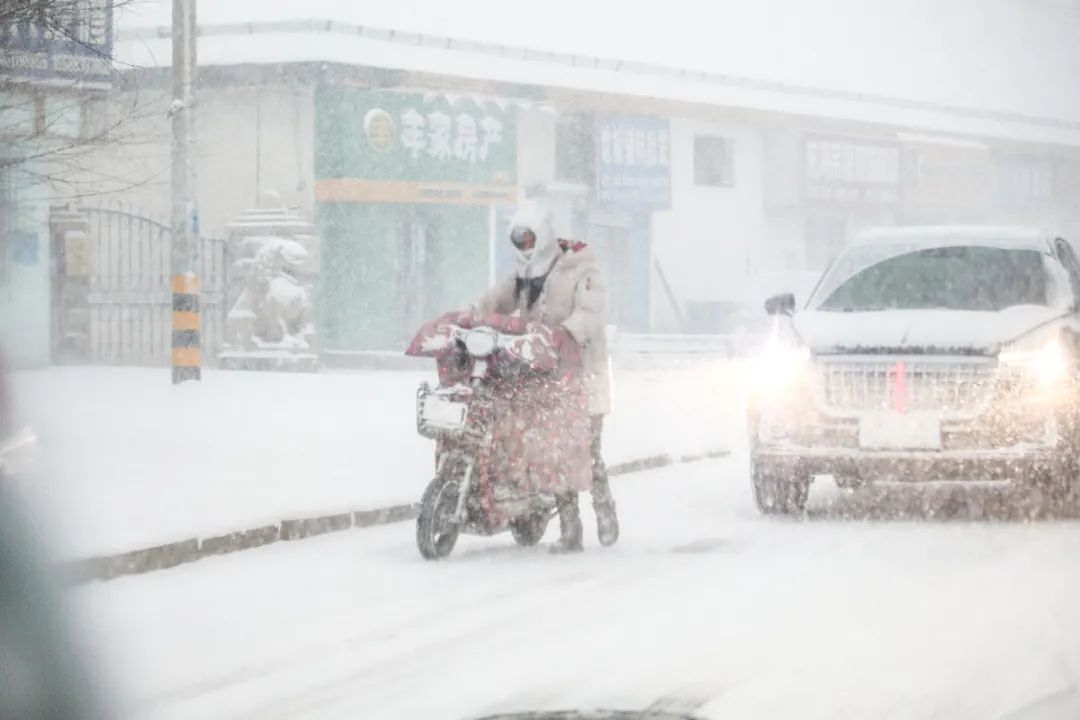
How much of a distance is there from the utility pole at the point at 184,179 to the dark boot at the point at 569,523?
9.33 meters

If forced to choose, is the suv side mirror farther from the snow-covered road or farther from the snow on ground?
the snow on ground

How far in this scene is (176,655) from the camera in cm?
619

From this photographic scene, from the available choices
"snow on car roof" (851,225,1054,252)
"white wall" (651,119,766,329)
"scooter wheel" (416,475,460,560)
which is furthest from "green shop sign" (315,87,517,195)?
"scooter wheel" (416,475,460,560)

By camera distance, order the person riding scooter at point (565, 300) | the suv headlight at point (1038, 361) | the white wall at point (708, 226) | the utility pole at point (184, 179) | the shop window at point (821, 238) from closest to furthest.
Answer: the person riding scooter at point (565, 300), the suv headlight at point (1038, 361), the utility pole at point (184, 179), the white wall at point (708, 226), the shop window at point (821, 238)

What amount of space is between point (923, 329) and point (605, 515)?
2315 millimetres

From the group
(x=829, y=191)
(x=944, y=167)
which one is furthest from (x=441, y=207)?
(x=944, y=167)

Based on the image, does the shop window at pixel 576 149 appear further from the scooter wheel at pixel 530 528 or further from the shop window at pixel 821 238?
the scooter wheel at pixel 530 528

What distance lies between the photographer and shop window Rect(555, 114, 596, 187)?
35.8m

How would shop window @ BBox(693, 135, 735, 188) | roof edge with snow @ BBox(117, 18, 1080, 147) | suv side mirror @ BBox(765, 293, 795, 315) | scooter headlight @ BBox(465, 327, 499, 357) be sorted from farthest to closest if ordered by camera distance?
shop window @ BBox(693, 135, 735, 188) → roof edge with snow @ BBox(117, 18, 1080, 147) → suv side mirror @ BBox(765, 293, 795, 315) → scooter headlight @ BBox(465, 327, 499, 357)

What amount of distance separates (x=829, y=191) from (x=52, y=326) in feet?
74.0

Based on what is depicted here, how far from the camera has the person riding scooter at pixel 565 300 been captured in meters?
8.66

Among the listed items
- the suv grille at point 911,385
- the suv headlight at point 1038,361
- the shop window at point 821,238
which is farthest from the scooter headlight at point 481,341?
the shop window at point 821,238

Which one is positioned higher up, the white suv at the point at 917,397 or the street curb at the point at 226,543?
the white suv at the point at 917,397

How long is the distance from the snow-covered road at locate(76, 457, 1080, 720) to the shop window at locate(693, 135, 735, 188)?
30.4 m
